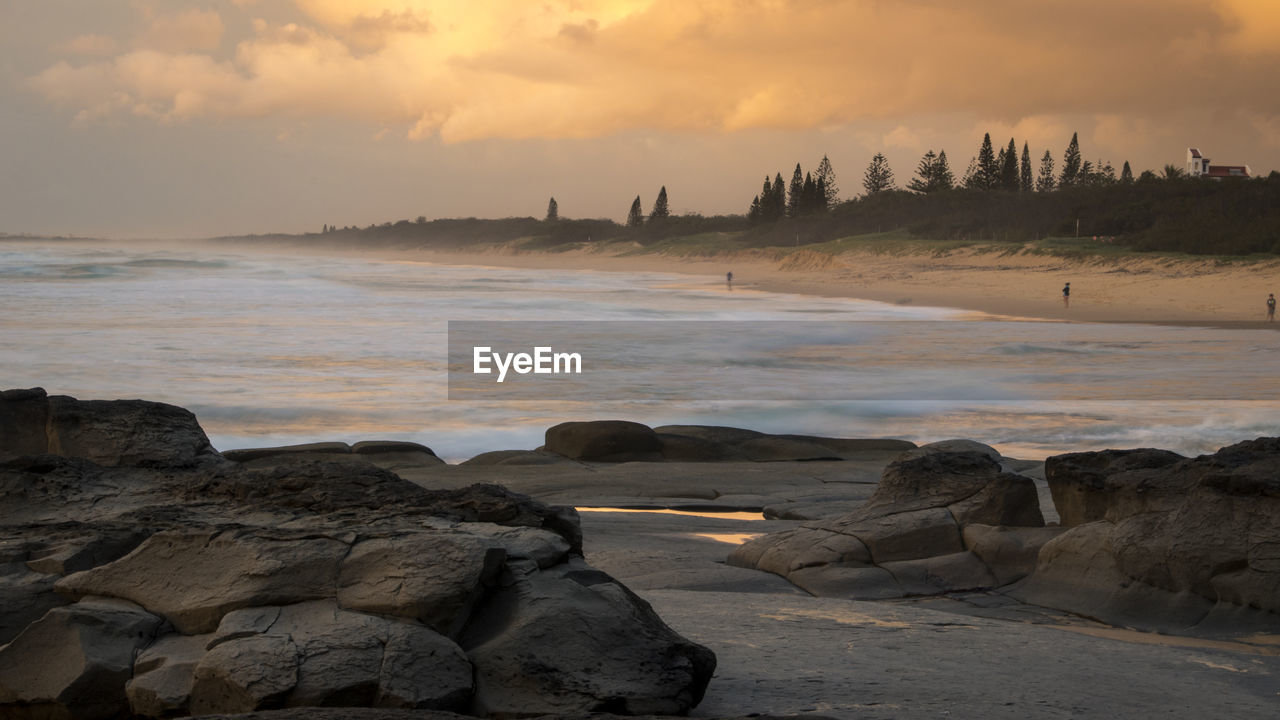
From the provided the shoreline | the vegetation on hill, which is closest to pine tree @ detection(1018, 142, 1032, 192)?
the vegetation on hill

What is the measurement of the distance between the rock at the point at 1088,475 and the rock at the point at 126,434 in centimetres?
416

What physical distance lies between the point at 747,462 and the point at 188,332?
2038cm

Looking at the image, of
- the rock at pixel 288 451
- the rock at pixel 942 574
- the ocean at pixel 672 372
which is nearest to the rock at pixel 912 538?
the rock at pixel 942 574

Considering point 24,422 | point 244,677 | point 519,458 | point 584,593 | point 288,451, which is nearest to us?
point 244,677

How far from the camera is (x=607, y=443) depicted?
35.9ft

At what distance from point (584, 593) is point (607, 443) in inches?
298

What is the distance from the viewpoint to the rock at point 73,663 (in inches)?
116

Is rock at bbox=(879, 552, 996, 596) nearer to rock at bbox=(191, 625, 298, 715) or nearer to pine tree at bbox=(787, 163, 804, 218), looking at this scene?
rock at bbox=(191, 625, 298, 715)

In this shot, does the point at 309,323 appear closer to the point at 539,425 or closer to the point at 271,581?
the point at 539,425

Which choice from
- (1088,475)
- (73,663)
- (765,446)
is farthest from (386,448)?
(73,663)

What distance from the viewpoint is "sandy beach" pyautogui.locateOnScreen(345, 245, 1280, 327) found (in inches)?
1296

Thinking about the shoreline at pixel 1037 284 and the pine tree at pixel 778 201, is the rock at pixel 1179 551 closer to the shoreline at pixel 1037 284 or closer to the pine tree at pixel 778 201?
the shoreline at pixel 1037 284

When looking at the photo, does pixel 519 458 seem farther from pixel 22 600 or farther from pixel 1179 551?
pixel 22 600

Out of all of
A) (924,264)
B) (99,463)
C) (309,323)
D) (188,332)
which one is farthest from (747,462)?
(924,264)
